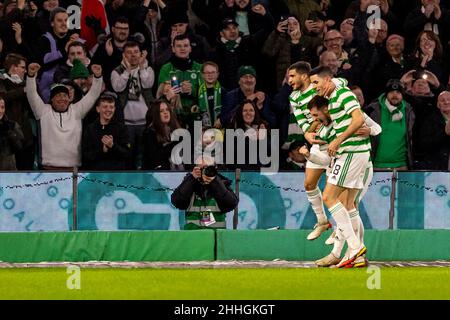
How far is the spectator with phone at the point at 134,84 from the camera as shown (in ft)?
68.5

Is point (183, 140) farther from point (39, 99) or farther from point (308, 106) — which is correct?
point (308, 106)

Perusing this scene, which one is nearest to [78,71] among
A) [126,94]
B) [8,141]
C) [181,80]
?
[126,94]

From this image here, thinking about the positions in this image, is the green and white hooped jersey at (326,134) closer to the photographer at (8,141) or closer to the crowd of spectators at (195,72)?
the crowd of spectators at (195,72)

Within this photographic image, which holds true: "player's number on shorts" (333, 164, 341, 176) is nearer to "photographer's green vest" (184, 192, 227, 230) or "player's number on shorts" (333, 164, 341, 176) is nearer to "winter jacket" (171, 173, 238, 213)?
"winter jacket" (171, 173, 238, 213)

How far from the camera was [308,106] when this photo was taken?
16328mm

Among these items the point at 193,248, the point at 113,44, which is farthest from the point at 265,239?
the point at 113,44

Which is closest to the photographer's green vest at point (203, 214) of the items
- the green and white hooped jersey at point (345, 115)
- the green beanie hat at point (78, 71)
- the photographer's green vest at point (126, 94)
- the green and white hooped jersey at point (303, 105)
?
the green and white hooped jersey at point (303, 105)

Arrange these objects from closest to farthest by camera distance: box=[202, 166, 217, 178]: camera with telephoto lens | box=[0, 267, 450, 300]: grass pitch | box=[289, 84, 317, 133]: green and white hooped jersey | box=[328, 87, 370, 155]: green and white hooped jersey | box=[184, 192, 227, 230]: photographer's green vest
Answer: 1. box=[0, 267, 450, 300]: grass pitch
2. box=[328, 87, 370, 155]: green and white hooped jersey
3. box=[289, 84, 317, 133]: green and white hooped jersey
4. box=[202, 166, 217, 178]: camera with telephoto lens
5. box=[184, 192, 227, 230]: photographer's green vest

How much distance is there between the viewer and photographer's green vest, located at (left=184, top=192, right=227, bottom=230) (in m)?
18.0

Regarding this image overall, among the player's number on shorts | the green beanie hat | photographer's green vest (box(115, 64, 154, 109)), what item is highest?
the green beanie hat

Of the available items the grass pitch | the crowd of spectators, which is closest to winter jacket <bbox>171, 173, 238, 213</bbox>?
the crowd of spectators

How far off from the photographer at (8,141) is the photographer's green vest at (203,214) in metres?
3.28

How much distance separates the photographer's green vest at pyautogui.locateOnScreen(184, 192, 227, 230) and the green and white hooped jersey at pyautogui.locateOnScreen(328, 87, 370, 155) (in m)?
2.55

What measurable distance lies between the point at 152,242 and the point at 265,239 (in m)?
1.53
